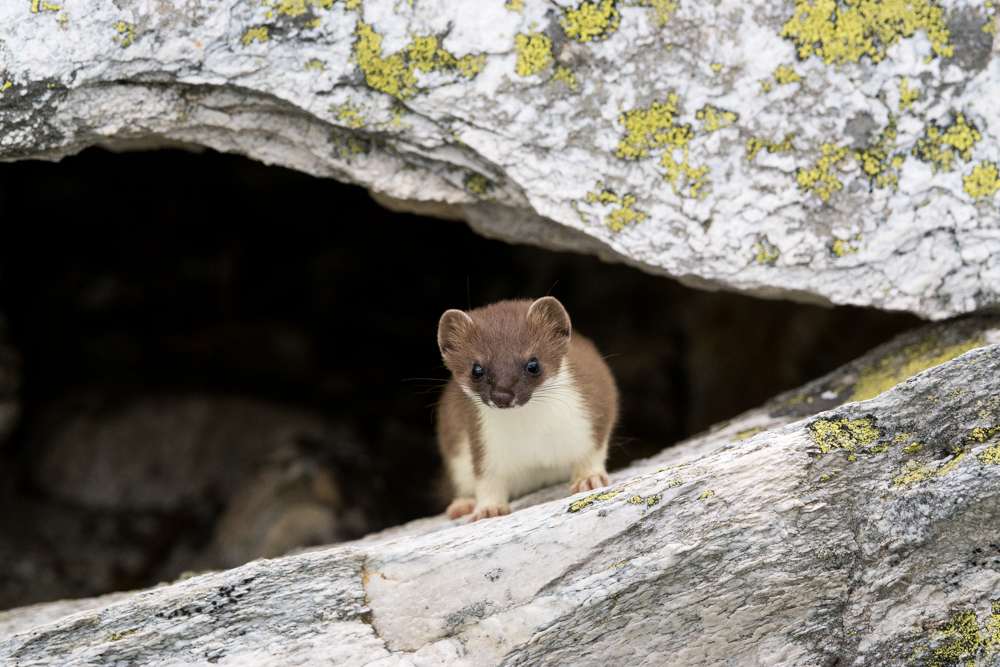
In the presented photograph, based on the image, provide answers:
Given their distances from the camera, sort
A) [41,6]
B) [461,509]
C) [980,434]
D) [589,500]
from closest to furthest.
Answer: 1. [980,434]
2. [589,500]
3. [41,6]
4. [461,509]

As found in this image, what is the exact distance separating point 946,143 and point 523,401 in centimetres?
233

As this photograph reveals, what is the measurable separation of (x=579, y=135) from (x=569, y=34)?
0.47 m

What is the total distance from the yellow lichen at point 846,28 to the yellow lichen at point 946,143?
17.4 inches

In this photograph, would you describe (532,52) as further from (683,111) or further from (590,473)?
(590,473)

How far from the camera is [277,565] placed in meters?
3.21

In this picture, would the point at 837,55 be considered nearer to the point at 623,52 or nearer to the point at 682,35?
the point at 682,35

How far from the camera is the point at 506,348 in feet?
13.2

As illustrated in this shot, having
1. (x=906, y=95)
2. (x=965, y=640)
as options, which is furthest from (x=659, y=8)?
(x=965, y=640)

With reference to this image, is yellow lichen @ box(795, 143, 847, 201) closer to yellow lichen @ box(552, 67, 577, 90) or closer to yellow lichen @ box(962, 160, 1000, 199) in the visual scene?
yellow lichen @ box(962, 160, 1000, 199)

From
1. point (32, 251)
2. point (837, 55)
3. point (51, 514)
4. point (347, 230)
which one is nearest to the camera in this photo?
point (837, 55)

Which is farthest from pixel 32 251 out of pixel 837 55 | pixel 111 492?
pixel 837 55

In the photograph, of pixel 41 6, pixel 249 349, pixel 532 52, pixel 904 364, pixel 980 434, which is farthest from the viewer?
pixel 249 349

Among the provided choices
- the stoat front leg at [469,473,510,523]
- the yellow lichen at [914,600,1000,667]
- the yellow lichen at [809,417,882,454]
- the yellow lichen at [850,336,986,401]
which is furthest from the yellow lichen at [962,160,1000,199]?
the stoat front leg at [469,473,510,523]

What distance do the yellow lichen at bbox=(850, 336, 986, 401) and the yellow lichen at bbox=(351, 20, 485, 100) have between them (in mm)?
2479
